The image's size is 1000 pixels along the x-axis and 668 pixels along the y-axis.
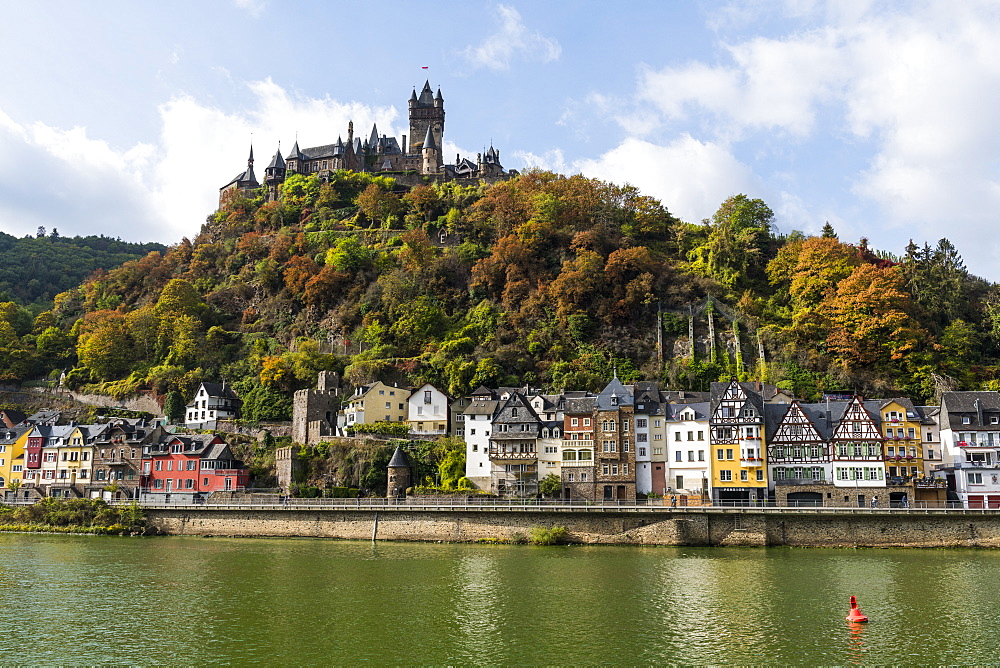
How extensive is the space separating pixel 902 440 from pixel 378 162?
85.6 meters

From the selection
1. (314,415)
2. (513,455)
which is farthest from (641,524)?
(314,415)

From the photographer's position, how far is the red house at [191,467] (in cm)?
6569

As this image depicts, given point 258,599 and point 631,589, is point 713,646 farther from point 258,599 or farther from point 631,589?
point 258,599

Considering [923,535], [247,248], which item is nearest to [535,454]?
[923,535]

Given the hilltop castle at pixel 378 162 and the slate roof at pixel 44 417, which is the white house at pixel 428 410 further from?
the hilltop castle at pixel 378 162

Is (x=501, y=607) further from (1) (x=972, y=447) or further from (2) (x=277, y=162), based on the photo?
(2) (x=277, y=162)

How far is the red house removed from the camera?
65688 millimetres

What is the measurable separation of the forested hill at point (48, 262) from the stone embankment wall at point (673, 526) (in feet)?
244

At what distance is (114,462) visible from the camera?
69.4 m

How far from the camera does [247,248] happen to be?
100438mm

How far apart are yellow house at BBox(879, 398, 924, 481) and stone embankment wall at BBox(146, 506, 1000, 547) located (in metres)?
7.46

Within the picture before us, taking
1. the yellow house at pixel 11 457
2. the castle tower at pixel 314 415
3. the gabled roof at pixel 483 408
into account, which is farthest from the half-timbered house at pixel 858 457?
the yellow house at pixel 11 457

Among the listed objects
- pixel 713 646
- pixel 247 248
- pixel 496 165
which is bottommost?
pixel 713 646

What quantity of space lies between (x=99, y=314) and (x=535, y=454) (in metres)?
56.4
